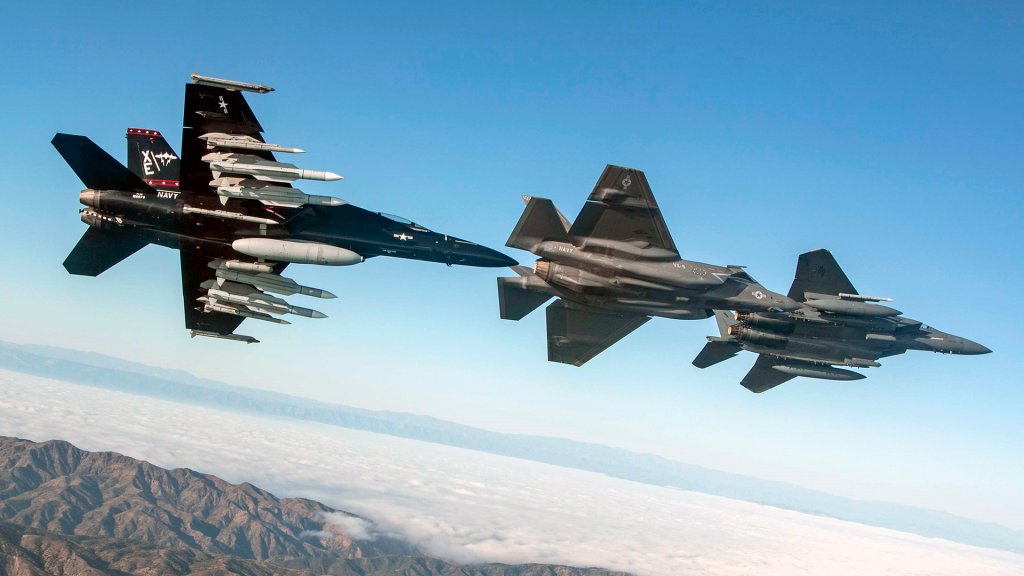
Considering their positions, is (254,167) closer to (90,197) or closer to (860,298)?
(90,197)

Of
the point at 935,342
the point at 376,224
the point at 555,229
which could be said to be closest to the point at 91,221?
the point at 376,224

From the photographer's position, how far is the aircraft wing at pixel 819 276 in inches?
1638

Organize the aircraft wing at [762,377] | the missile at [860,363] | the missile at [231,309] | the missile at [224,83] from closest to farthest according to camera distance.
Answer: the missile at [224,83] → the missile at [231,309] → the missile at [860,363] → the aircraft wing at [762,377]

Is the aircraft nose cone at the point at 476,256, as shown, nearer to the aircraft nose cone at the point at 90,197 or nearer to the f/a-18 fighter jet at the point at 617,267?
the f/a-18 fighter jet at the point at 617,267

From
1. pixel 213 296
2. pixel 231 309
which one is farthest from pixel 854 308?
pixel 213 296

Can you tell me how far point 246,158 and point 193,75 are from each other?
4608mm

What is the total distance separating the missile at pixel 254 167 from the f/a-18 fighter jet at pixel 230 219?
6cm

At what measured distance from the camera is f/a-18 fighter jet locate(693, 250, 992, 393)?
1594 inches

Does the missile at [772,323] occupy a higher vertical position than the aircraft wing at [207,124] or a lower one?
lower

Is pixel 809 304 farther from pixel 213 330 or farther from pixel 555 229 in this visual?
pixel 213 330

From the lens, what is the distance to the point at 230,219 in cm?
3794

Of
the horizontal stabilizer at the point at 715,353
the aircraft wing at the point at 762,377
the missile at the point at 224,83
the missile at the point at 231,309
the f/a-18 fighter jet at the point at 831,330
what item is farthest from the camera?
the aircraft wing at the point at 762,377

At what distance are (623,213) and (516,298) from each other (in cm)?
805

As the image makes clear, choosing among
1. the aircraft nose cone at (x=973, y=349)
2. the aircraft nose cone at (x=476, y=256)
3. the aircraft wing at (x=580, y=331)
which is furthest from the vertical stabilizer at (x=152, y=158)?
the aircraft nose cone at (x=973, y=349)
